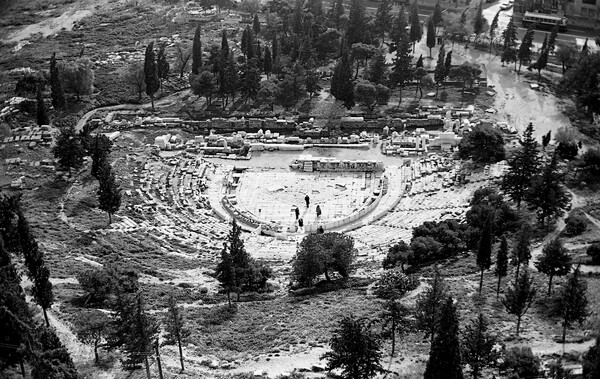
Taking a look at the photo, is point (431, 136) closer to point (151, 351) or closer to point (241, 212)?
point (241, 212)

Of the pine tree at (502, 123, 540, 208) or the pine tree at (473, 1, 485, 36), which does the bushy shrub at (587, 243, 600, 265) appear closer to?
the pine tree at (502, 123, 540, 208)

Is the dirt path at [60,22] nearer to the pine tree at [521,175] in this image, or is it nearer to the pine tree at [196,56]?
the pine tree at [196,56]

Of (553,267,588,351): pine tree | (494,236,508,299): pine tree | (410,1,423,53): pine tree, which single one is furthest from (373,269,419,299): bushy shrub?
(410,1,423,53): pine tree

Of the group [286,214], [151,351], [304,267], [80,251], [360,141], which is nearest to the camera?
[151,351]

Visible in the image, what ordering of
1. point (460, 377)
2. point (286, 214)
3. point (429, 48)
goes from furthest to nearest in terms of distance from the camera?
point (429, 48)
point (286, 214)
point (460, 377)

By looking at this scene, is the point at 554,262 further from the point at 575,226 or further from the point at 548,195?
the point at 548,195

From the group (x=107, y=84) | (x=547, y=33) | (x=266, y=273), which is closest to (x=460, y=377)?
(x=266, y=273)
